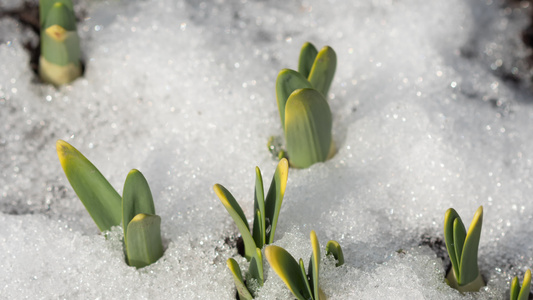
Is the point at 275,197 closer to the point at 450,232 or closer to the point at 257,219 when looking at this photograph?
the point at 257,219

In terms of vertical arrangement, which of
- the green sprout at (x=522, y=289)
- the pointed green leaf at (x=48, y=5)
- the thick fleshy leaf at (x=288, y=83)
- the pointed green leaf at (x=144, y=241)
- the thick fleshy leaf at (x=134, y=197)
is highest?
the thick fleshy leaf at (x=288, y=83)

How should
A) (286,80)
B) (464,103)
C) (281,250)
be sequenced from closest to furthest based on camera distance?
1. (281,250)
2. (286,80)
3. (464,103)

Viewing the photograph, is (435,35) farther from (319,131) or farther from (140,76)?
(140,76)

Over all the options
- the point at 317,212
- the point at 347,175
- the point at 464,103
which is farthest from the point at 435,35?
the point at 317,212

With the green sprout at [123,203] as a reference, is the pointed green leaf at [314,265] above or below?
above

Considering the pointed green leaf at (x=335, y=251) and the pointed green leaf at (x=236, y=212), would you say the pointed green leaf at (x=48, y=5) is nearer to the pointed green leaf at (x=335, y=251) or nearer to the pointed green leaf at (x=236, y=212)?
the pointed green leaf at (x=236, y=212)

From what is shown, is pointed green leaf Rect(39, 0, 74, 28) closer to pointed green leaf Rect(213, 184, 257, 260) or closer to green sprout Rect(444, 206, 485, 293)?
pointed green leaf Rect(213, 184, 257, 260)

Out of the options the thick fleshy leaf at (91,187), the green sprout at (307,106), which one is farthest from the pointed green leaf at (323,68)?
the thick fleshy leaf at (91,187)
